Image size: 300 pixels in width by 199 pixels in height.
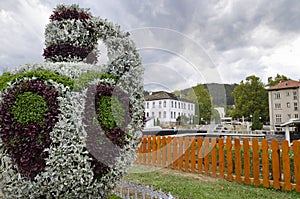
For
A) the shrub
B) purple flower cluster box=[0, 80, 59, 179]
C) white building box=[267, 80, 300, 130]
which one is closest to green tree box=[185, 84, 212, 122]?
the shrub

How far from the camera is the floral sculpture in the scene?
284cm

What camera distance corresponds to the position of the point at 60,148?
281 cm

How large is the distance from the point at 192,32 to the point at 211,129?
55.4 feet

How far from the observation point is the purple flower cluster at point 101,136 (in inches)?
117

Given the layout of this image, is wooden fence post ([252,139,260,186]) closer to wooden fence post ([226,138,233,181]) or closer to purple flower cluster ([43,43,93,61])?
wooden fence post ([226,138,233,181])

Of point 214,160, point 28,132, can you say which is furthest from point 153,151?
point 28,132

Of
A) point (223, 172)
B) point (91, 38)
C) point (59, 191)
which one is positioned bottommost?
point (223, 172)

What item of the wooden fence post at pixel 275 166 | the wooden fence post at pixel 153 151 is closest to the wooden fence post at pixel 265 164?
the wooden fence post at pixel 275 166

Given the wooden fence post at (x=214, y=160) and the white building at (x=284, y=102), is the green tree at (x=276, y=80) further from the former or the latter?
the wooden fence post at (x=214, y=160)

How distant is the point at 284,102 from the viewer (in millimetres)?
34562

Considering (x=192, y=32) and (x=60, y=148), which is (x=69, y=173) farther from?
(x=192, y=32)

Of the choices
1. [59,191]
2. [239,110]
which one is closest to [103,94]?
[59,191]

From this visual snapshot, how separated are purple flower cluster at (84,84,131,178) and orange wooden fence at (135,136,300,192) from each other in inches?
168

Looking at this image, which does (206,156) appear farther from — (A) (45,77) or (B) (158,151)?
(A) (45,77)
